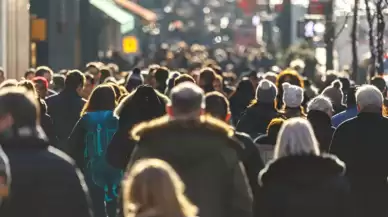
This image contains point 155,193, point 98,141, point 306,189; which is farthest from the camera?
point 98,141

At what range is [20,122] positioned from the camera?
812 cm

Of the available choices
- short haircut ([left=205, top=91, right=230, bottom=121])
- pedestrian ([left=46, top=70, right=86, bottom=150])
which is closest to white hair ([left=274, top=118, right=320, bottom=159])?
short haircut ([left=205, top=91, right=230, bottom=121])

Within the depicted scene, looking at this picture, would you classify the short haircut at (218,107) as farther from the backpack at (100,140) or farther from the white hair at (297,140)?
the backpack at (100,140)

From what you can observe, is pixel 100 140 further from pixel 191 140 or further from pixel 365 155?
pixel 191 140

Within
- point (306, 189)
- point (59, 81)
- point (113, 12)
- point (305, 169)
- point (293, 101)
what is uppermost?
point (113, 12)

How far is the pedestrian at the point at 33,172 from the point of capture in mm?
8023

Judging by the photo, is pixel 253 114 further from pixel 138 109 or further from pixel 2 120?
pixel 2 120

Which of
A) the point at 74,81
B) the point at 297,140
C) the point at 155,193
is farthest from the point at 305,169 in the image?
the point at 74,81

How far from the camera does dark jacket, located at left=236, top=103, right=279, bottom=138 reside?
555 inches

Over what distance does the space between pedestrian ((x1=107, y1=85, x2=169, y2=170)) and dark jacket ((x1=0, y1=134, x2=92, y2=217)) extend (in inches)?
160

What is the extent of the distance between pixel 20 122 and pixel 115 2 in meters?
46.4

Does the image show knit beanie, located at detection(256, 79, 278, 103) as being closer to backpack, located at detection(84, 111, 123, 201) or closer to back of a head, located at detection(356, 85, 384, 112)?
backpack, located at detection(84, 111, 123, 201)

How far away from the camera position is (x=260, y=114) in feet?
46.7

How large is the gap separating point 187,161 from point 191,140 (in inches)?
5.2
